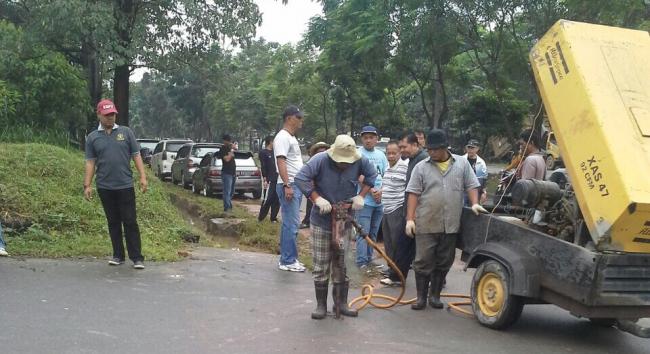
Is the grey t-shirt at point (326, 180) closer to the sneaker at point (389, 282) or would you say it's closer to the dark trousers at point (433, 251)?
the dark trousers at point (433, 251)

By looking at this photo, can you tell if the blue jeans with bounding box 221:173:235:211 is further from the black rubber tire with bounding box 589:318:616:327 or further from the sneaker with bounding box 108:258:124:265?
the black rubber tire with bounding box 589:318:616:327

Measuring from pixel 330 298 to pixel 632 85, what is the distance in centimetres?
333

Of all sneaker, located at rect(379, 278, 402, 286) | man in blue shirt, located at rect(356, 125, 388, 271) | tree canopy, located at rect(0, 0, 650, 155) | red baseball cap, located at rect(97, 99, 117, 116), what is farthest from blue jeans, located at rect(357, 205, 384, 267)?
tree canopy, located at rect(0, 0, 650, 155)

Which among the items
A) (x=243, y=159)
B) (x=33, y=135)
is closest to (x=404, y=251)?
(x=33, y=135)

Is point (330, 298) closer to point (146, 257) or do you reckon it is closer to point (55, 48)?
point (146, 257)

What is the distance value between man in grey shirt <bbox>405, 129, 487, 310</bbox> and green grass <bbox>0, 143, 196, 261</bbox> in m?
3.10

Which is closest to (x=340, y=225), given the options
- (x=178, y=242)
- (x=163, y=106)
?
(x=178, y=242)

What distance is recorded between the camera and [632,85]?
203 inches

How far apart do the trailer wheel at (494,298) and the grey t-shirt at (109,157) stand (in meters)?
3.77

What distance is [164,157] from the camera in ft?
76.9

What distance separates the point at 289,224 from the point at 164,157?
1721cm

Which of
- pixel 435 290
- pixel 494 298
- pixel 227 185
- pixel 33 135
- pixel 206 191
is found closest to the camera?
pixel 494 298

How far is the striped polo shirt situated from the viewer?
721 cm

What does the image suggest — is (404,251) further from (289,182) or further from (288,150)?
(288,150)
